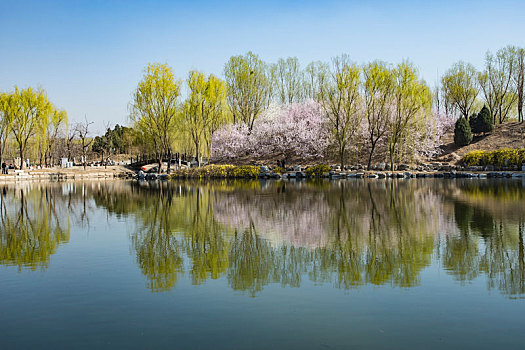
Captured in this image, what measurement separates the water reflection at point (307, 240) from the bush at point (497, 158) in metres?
21.2

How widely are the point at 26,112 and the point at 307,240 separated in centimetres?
4603

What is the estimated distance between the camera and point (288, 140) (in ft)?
165

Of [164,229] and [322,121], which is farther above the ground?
[322,121]

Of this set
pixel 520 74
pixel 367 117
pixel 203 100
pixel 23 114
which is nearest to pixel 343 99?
pixel 367 117

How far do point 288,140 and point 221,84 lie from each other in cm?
1031

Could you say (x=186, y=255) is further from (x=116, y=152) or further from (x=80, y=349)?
(x=116, y=152)

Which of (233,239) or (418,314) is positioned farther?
(233,239)

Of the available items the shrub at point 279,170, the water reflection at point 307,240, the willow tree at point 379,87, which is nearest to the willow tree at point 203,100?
the shrub at point 279,170

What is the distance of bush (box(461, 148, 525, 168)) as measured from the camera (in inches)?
1444

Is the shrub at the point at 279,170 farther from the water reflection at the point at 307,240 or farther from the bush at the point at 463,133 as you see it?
the water reflection at the point at 307,240

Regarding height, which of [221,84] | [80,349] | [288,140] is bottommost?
[80,349]

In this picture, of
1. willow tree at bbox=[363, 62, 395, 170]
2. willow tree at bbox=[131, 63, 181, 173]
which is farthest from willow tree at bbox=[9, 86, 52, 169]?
willow tree at bbox=[363, 62, 395, 170]

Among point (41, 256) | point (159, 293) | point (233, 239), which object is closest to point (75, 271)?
point (41, 256)

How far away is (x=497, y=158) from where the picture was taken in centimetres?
3831
